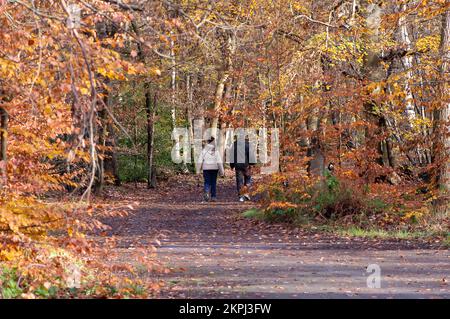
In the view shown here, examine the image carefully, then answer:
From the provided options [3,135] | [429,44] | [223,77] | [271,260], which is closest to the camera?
[3,135]

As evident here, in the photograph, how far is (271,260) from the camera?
12.5 m

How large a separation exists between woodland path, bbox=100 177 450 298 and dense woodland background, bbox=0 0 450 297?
116cm

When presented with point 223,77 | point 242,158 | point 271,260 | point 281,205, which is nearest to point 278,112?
point 281,205

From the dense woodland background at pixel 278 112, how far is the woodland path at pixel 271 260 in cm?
116

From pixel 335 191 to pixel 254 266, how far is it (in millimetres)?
6187

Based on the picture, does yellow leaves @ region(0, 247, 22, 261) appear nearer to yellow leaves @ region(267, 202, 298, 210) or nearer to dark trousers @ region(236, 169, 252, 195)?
yellow leaves @ region(267, 202, 298, 210)

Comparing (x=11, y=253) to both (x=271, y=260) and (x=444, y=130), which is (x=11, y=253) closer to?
(x=271, y=260)

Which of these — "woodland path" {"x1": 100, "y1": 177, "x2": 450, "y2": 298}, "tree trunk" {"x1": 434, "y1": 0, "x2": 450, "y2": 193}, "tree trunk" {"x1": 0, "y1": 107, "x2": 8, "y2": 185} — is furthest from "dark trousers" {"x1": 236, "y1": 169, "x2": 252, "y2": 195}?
"tree trunk" {"x1": 0, "y1": 107, "x2": 8, "y2": 185}

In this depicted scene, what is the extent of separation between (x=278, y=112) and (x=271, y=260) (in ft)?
22.1

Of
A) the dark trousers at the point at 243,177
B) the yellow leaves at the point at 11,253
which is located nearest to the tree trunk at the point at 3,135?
the yellow leaves at the point at 11,253

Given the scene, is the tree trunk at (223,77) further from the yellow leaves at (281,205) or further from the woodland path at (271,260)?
the yellow leaves at (281,205)

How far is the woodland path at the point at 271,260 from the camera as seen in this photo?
961 centimetres

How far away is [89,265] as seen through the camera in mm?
9875
